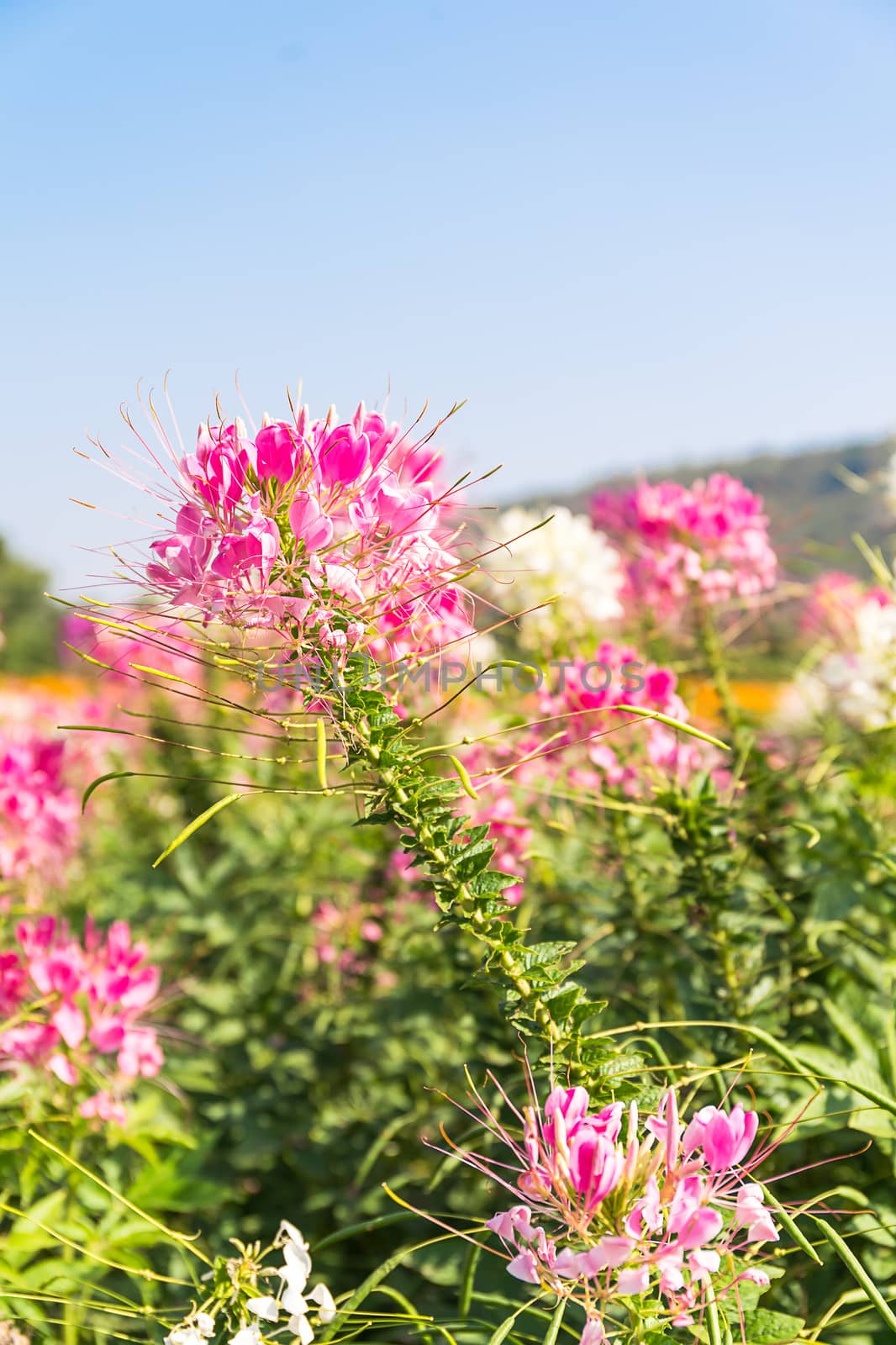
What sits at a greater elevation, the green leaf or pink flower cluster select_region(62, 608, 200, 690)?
pink flower cluster select_region(62, 608, 200, 690)

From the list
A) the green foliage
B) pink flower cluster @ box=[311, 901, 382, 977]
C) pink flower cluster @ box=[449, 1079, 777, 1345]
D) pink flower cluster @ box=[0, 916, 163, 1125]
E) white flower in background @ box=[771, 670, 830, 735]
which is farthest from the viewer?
the green foliage

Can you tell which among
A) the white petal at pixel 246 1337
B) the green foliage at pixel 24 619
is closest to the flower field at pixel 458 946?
the white petal at pixel 246 1337

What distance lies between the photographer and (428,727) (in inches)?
90.7

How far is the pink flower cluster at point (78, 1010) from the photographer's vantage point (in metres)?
1.57

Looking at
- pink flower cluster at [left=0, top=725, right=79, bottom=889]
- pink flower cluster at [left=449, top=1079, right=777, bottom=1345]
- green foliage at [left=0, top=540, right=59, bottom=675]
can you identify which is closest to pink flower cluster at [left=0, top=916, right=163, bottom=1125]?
pink flower cluster at [left=0, top=725, right=79, bottom=889]

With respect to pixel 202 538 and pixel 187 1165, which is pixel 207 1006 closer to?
pixel 187 1165

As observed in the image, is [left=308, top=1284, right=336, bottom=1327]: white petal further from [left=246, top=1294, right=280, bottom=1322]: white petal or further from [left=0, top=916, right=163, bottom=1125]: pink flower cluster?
[left=0, top=916, right=163, bottom=1125]: pink flower cluster

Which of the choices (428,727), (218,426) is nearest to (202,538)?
(218,426)

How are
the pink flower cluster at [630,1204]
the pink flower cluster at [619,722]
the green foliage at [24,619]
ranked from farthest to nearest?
1. the green foliage at [24,619]
2. the pink flower cluster at [619,722]
3. the pink flower cluster at [630,1204]

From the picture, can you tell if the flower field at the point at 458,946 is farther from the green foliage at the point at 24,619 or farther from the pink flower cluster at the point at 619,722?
the green foliage at the point at 24,619

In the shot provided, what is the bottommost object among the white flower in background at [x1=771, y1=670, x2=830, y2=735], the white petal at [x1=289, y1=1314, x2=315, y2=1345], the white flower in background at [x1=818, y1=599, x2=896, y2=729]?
the white petal at [x1=289, y1=1314, x2=315, y2=1345]

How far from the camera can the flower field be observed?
940mm

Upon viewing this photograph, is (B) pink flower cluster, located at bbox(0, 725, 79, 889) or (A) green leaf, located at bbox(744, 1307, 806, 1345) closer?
(A) green leaf, located at bbox(744, 1307, 806, 1345)

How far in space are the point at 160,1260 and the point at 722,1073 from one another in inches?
45.8
